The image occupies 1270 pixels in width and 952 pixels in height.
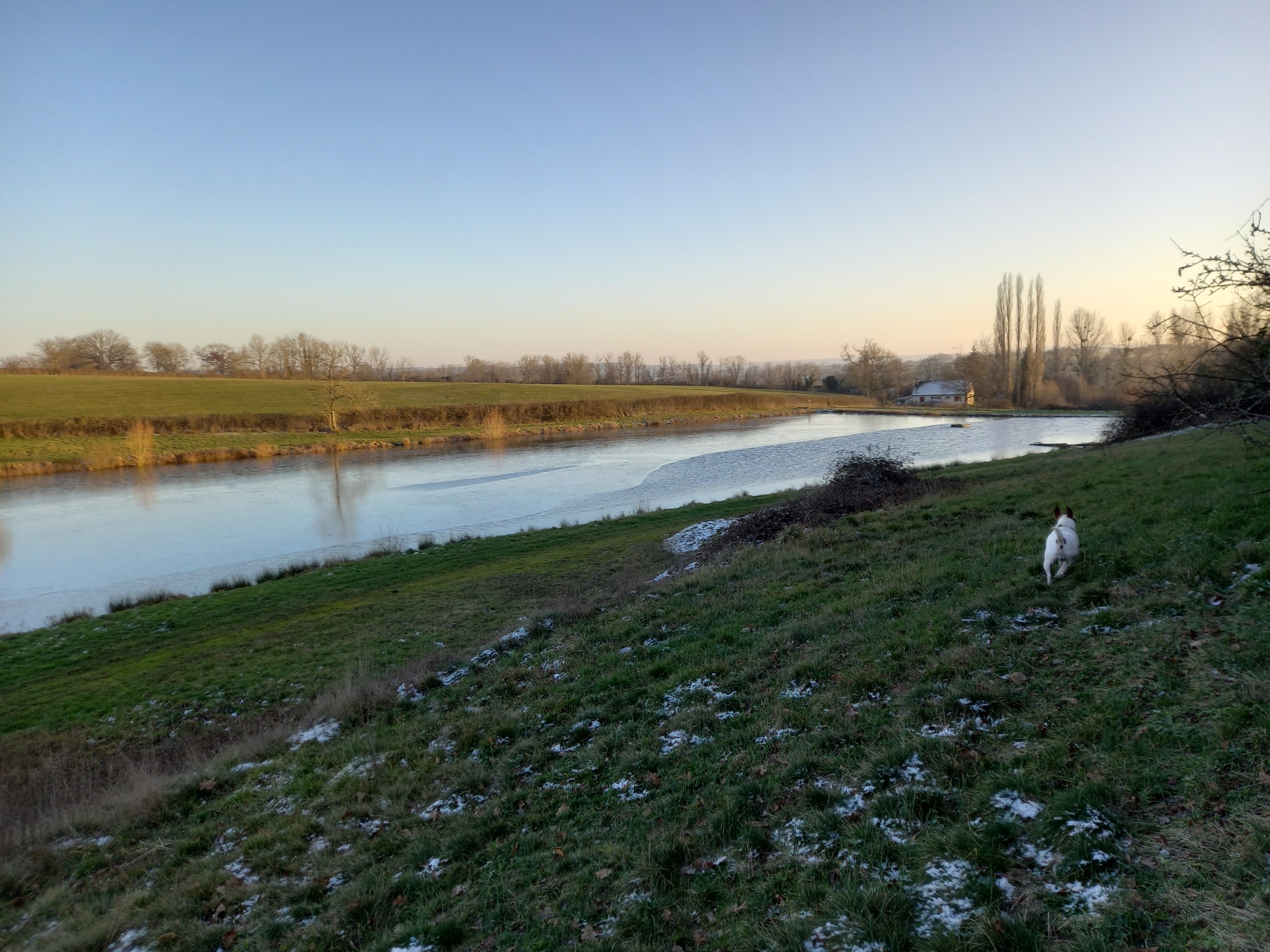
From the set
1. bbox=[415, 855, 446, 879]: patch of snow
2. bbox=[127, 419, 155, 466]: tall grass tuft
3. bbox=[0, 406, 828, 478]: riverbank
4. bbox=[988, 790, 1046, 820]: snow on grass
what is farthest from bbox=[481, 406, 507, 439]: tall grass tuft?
bbox=[988, 790, 1046, 820]: snow on grass

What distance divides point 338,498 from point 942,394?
94.2m

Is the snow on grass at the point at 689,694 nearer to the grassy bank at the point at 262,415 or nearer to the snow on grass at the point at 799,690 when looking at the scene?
the snow on grass at the point at 799,690

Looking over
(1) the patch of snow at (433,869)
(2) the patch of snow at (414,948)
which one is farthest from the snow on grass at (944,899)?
(1) the patch of snow at (433,869)

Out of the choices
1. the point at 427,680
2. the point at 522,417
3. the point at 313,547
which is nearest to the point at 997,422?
the point at 522,417

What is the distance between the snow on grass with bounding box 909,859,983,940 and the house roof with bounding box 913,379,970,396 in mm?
105820

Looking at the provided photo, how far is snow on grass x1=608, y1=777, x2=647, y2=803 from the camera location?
213 inches

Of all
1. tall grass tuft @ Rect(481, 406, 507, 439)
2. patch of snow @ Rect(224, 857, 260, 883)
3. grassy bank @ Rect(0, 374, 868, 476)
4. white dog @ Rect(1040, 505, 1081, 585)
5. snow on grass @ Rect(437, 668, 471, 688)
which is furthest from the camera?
tall grass tuft @ Rect(481, 406, 507, 439)

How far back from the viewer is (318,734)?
853 cm

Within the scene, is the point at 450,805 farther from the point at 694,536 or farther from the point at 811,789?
the point at 694,536

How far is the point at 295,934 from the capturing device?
183 inches

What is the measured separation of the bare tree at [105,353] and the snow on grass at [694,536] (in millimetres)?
119225

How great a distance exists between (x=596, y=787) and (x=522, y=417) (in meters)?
71.6

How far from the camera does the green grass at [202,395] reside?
2327 inches

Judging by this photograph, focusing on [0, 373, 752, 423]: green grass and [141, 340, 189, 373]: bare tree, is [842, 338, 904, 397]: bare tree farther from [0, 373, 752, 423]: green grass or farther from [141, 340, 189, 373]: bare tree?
[141, 340, 189, 373]: bare tree
